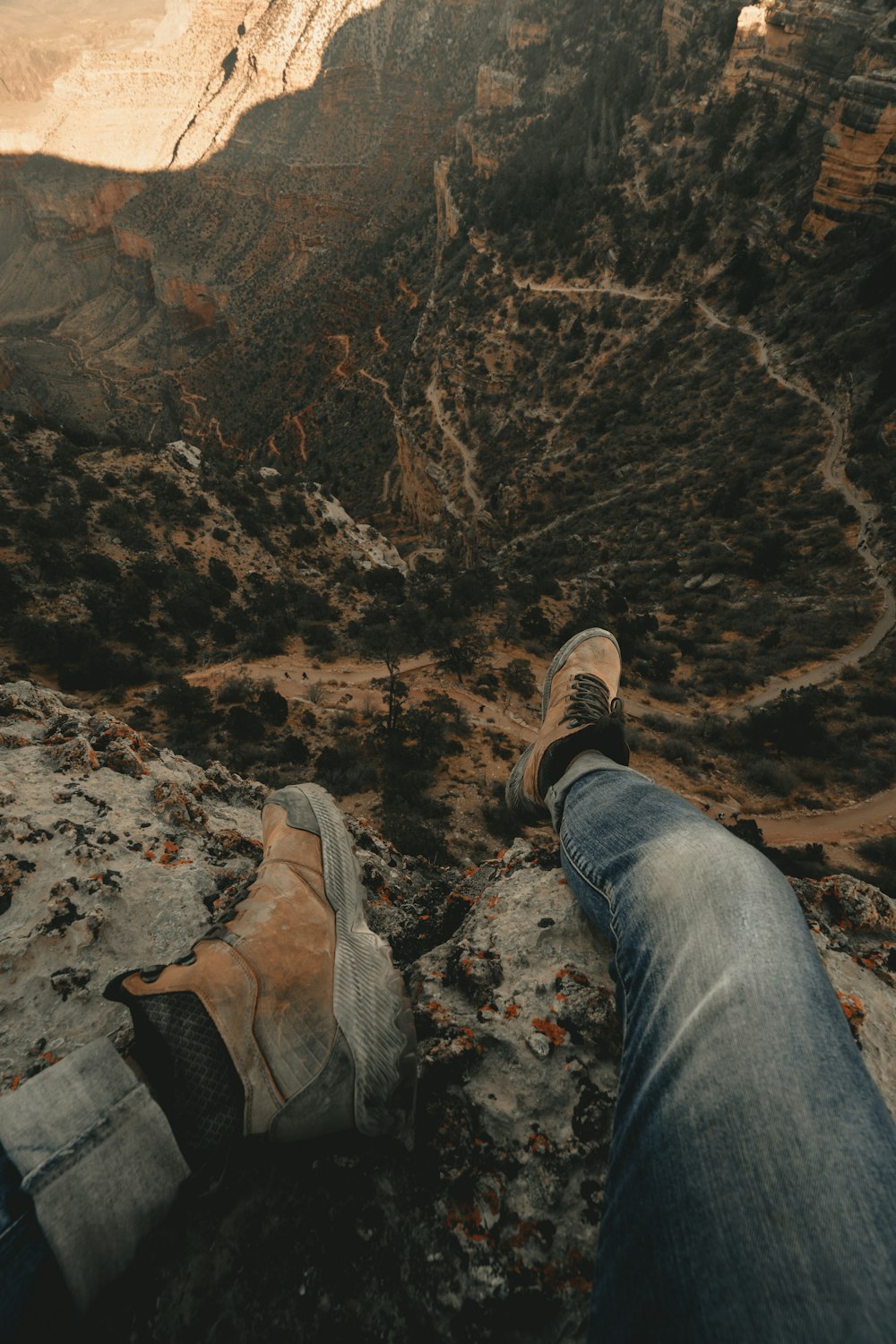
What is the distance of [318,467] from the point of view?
137 ft

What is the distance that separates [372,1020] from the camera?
2199mm

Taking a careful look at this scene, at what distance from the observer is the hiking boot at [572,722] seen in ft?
13.5

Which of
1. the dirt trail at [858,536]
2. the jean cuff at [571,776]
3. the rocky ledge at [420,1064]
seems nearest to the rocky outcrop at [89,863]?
the rocky ledge at [420,1064]

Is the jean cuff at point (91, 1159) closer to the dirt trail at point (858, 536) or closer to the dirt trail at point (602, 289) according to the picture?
the dirt trail at point (858, 536)

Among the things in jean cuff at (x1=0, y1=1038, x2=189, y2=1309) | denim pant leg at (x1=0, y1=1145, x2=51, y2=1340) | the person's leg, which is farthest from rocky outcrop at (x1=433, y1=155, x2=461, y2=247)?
denim pant leg at (x1=0, y1=1145, x2=51, y2=1340)

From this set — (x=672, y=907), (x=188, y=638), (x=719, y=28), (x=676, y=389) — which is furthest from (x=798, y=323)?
(x=672, y=907)

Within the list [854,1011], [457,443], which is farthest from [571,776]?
[457,443]

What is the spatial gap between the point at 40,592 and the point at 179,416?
48.4m

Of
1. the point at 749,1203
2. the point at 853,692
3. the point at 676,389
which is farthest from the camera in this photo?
the point at 676,389

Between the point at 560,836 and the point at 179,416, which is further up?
the point at 179,416

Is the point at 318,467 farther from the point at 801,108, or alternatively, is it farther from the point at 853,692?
the point at 853,692

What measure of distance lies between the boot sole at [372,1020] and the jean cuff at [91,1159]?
0.58 metres

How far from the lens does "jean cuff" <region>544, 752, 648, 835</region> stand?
3.54 m

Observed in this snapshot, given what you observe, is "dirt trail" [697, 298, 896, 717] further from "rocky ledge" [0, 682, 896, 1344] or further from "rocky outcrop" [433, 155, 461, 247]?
"rocky outcrop" [433, 155, 461, 247]
